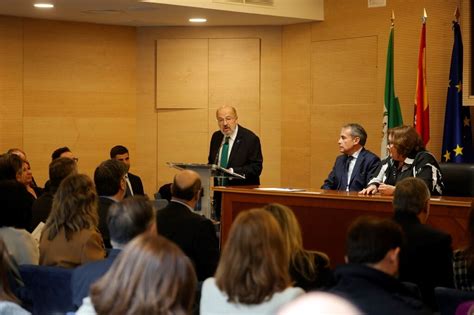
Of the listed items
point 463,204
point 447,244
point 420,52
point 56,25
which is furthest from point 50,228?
point 56,25

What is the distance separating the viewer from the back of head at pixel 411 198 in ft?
15.1

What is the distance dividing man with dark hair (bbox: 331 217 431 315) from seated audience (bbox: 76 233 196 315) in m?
0.68

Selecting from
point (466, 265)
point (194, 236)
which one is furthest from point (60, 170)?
point (466, 265)

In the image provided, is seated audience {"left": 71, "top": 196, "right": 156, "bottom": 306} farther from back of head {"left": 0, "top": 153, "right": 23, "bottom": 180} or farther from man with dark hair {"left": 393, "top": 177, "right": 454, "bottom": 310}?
back of head {"left": 0, "top": 153, "right": 23, "bottom": 180}

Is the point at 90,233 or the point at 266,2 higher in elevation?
the point at 266,2

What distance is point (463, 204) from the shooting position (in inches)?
243

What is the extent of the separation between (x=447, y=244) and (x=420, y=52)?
15.1 feet

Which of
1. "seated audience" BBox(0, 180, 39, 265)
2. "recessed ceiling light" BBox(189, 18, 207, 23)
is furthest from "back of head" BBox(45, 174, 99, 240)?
"recessed ceiling light" BBox(189, 18, 207, 23)

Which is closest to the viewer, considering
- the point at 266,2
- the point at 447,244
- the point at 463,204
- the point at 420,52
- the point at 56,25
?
the point at 447,244

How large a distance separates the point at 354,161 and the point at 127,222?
4.09 meters

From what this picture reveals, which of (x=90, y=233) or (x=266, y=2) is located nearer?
(x=90, y=233)

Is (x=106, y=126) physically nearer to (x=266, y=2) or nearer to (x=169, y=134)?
(x=169, y=134)

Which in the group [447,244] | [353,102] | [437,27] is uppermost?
[437,27]

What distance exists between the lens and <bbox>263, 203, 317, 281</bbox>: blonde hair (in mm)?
4090
